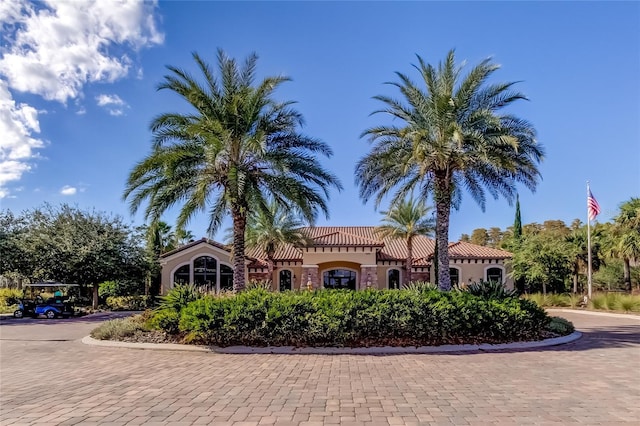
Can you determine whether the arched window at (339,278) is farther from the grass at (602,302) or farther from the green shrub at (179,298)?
the green shrub at (179,298)

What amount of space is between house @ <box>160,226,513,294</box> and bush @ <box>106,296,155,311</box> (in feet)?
6.31

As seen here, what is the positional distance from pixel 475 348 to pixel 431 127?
7665 millimetres

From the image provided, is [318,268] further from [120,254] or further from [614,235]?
[614,235]

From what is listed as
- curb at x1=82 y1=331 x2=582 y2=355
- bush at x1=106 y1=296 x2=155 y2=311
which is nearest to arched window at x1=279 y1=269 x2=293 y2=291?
bush at x1=106 y1=296 x2=155 y2=311

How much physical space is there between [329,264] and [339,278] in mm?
1851

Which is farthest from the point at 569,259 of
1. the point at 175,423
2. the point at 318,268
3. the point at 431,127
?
the point at 175,423

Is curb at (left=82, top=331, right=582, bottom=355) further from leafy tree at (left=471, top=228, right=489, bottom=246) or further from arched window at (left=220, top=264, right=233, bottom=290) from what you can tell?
leafy tree at (left=471, top=228, right=489, bottom=246)

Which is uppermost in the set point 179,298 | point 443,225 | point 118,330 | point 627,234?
point 627,234

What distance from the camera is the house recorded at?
32969 mm

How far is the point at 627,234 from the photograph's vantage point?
33.0 metres

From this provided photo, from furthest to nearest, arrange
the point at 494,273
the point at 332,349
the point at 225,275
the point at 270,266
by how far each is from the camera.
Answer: the point at 494,273
the point at 225,275
the point at 270,266
the point at 332,349

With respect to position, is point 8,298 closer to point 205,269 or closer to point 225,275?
point 205,269

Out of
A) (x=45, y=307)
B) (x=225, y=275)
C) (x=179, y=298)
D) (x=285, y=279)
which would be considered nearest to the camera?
(x=179, y=298)

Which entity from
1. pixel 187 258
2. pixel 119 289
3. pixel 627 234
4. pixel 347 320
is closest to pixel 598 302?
pixel 627 234
